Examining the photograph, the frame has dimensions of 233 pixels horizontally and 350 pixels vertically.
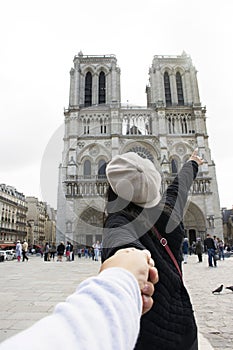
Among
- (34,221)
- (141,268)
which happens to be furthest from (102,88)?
(34,221)

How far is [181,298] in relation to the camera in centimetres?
97

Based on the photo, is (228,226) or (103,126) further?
(228,226)

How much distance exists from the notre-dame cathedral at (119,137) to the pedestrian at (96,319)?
19.5 metres

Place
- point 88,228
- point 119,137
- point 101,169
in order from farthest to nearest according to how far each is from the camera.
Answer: point 119,137 → point 101,169 → point 88,228

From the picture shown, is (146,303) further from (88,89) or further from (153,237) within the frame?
(88,89)

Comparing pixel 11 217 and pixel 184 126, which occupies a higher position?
pixel 184 126

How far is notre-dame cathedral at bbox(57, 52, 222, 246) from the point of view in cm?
2120

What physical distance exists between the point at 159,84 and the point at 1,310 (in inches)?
990

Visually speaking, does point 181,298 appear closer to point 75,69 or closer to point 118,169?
point 118,169

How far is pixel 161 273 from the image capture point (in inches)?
34.9

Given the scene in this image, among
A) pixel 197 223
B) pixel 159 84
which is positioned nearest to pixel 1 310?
pixel 197 223

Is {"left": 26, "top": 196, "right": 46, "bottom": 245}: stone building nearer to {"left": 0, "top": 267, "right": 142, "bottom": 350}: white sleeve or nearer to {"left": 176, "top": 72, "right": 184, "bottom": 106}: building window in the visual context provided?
{"left": 176, "top": 72, "right": 184, "bottom": 106}: building window

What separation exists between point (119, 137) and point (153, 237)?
2273 centimetres

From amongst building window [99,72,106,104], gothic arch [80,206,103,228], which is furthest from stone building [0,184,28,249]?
building window [99,72,106,104]
